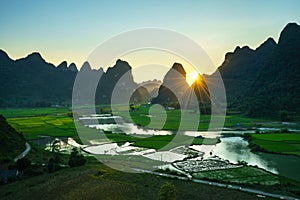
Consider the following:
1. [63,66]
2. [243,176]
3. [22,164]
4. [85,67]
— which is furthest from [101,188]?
[63,66]

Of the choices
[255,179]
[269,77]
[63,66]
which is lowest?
[255,179]

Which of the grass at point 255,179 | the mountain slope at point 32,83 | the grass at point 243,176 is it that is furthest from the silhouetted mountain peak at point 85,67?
the grass at point 255,179

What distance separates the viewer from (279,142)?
22.3 meters

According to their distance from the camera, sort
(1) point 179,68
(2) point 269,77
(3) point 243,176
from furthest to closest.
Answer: (1) point 179,68 < (2) point 269,77 < (3) point 243,176

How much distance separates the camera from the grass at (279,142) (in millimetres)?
19612

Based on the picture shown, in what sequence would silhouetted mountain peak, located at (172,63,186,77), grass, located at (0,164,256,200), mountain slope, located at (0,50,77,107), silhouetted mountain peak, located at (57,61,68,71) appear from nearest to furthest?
grass, located at (0,164,256,200) → mountain slope, located at (0,50,77,107) → silhouetted mountain peak, located at (172,63,186,77) → silhouetted mountain peak, located at (57,61,68,71)

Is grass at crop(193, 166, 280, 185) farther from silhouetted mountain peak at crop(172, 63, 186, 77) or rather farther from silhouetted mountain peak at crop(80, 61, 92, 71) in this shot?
silhouetted mountain peak at crop(80, 61, 92, 71)

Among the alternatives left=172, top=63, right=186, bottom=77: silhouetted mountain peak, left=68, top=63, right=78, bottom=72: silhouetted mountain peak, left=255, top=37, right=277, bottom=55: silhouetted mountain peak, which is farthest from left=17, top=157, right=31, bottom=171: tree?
left=68, top=63, right=78, bottom=72: silhouetted mountain peak

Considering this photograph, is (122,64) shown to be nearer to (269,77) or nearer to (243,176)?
(269,77)

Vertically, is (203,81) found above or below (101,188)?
above

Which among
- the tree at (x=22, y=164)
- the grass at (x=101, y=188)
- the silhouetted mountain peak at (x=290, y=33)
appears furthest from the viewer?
the silhouetted mountain peak at (x=290, y=33)

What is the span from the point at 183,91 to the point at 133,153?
48.0 m

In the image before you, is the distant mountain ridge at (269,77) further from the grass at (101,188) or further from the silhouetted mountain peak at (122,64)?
the grass at (101,188)

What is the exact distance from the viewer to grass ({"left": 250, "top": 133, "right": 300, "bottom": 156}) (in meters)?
19.6
